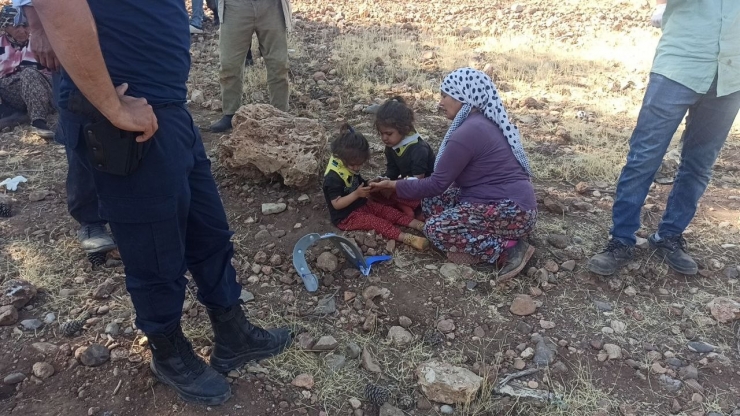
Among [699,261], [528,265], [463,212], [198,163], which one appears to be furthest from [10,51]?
[699,261]

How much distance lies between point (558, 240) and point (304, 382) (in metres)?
1.91

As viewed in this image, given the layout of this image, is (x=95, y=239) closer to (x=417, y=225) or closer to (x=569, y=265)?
(x=417, y=225)

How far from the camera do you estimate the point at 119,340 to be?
8.65ft

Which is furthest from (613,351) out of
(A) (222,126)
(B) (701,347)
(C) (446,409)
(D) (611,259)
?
(A) (222,126)

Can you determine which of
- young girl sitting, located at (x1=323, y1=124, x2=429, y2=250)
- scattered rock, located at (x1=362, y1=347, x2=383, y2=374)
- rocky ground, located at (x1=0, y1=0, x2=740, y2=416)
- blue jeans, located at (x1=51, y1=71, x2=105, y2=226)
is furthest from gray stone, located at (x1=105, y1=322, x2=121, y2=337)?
young girl sitting, located at (x1=323, y1=124, x2=429, y2=250)

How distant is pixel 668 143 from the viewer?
302cm

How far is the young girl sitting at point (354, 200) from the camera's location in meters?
3.49

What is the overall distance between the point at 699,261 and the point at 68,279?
12.2 feet

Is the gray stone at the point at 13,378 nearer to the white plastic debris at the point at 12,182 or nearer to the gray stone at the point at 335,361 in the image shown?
the gray stone at the point at 335,361

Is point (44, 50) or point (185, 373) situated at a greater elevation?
point (44, 50)

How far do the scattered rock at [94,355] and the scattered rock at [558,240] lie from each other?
2.60m

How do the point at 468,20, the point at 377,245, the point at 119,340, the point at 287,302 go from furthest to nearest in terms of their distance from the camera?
the point at 468,20 < the point at 377,245 < the point at 287,302 < the point at 119,340

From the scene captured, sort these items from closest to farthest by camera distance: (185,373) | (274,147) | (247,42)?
(185,373) → (274,147) → (247,42)

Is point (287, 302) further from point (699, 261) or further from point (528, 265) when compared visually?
point (699, 261)
